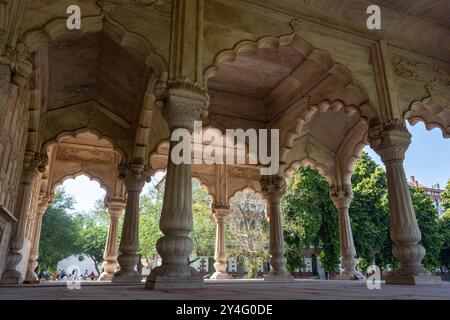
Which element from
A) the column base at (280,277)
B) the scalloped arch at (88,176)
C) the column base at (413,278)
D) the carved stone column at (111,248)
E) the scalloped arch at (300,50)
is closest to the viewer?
the column base at (413,278)

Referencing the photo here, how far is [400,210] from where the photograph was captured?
7.53 metres

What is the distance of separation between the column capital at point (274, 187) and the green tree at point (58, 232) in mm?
22858

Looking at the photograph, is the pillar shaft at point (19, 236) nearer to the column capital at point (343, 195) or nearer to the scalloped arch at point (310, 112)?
the scalloped arch at point (310, 112)

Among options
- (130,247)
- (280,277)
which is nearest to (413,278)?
(280,277)

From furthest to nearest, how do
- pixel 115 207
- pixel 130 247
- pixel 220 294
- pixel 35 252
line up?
pixel 115 207
pixel 35 252
pixel 130 247
pixel 220 294

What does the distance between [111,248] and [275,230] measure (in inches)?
241

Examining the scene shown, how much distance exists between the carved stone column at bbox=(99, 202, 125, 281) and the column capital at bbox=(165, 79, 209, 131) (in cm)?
839

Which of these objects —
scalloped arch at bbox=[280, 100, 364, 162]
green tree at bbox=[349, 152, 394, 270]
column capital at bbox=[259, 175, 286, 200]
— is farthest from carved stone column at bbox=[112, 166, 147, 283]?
green tree at bbox=[349, 152, 394, 270]

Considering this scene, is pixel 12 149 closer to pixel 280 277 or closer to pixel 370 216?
pixel 280 277

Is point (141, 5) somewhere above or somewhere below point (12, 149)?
above

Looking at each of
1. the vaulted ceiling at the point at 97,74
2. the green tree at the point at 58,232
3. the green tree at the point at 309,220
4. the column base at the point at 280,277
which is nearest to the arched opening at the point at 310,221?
the green tree at the point at 309,220

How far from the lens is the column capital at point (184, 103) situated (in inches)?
243

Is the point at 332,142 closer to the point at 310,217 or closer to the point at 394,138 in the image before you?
the point at 394,138

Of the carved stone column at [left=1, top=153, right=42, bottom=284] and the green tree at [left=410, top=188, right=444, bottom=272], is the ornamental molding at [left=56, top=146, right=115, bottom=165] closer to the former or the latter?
the carved stone column at [left=1, top=153, right=42, bottom=284]
